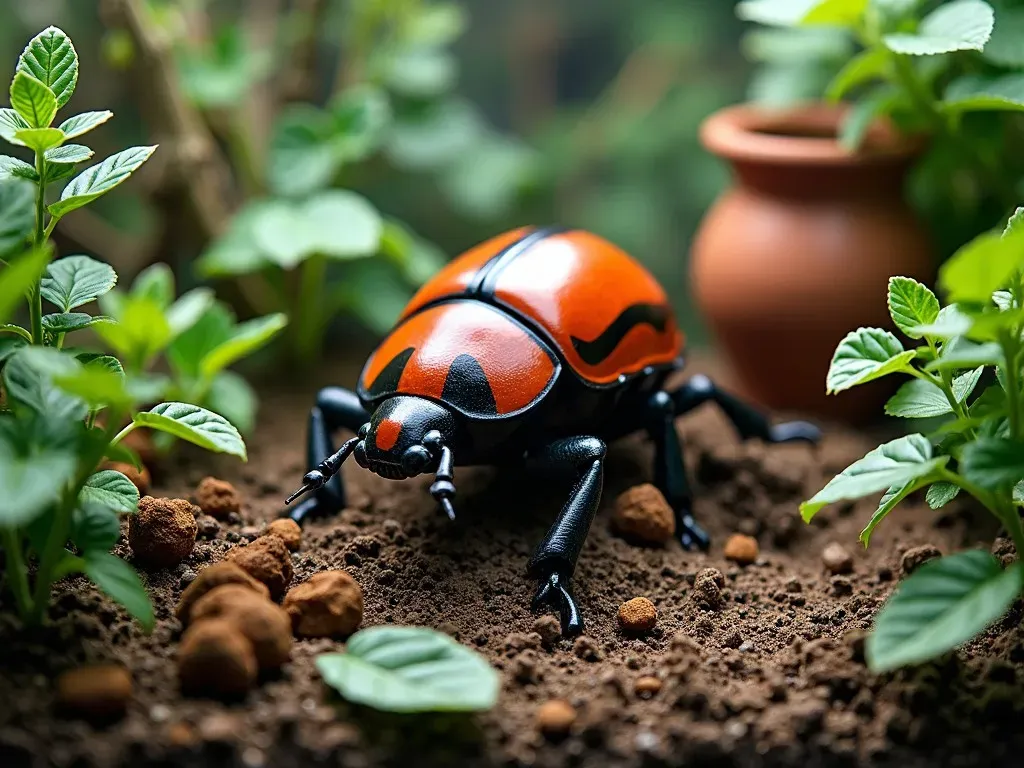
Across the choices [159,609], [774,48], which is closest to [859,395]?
[774,48]

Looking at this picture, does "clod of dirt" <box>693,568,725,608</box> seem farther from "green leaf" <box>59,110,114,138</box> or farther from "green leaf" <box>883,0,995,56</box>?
"green leaf" <box>59,110,114,138</box>

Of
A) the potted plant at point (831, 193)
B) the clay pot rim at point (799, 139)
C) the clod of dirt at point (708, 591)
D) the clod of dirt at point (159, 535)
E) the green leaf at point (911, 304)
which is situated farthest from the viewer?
the clay pot rim at point (799, 139)

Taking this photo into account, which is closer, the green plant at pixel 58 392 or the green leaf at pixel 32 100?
the green plant at pixel 58 392

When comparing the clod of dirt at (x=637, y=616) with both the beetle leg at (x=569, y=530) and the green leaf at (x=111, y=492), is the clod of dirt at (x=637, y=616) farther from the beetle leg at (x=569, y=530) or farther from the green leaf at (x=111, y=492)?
the green leaf at (x=111, y=492)

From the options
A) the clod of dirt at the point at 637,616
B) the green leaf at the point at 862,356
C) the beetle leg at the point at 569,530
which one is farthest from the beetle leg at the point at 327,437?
the green leaf at the point at 862,356

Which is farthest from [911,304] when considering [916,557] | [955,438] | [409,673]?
[409,673]

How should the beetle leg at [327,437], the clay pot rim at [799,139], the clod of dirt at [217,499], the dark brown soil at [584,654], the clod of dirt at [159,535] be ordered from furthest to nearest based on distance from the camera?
the clay pot rim at [799,139]
the beetle leg at [327,437]
the clod of dirt at [217,499]
the clod of dirt at [159,535]
the dark brown soil at [584,654]

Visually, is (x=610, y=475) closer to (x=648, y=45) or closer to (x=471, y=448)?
(x=471, y=448)
